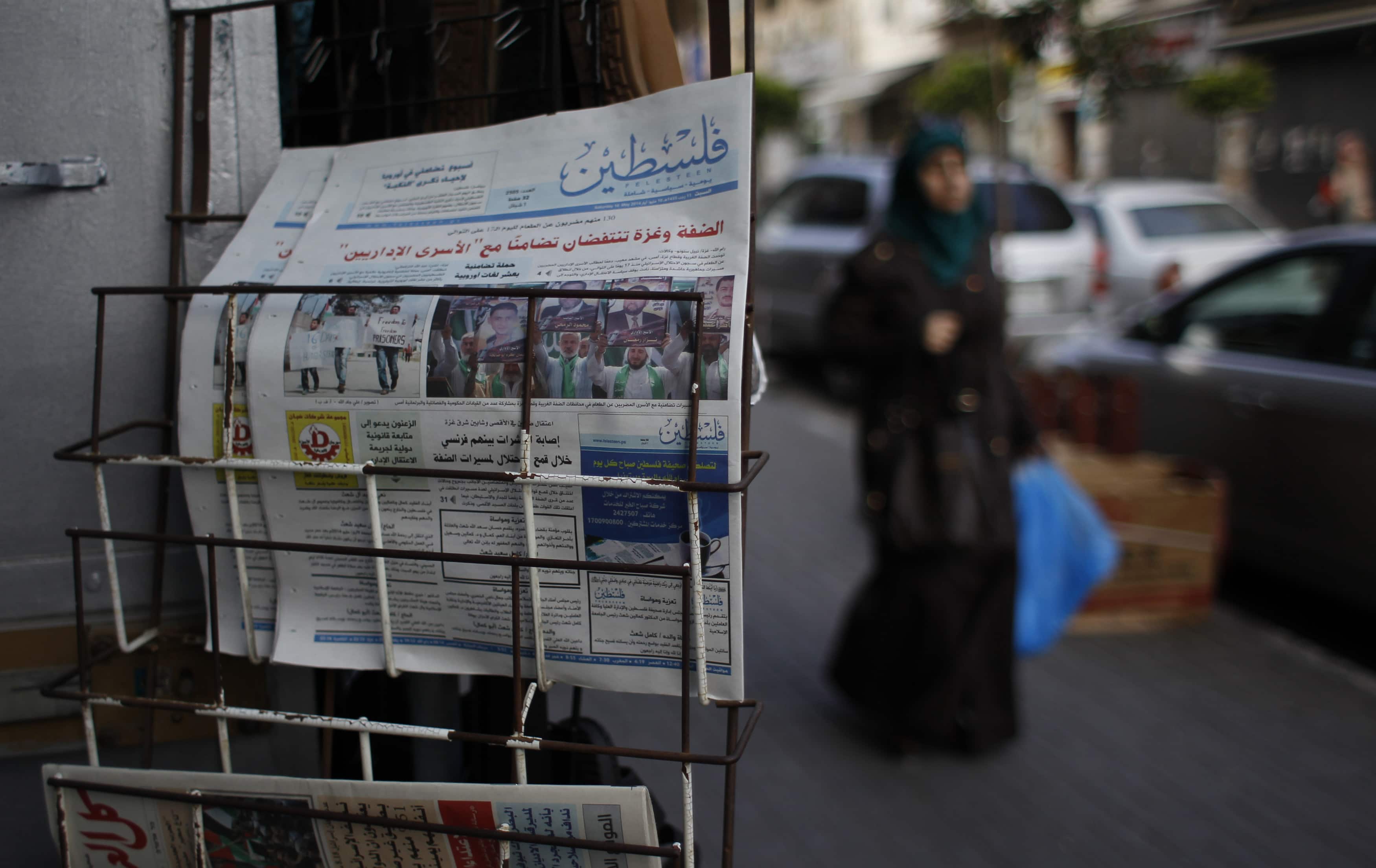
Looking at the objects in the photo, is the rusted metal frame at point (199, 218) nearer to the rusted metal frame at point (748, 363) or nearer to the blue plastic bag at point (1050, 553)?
the rusted metal frame at point (748, 363)

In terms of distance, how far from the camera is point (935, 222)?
316 centimetres

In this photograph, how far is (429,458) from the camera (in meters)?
1.08

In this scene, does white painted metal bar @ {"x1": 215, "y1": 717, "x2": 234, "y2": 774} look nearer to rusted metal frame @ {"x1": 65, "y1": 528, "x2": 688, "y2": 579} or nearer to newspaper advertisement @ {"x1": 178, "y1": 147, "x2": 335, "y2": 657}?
newspaper advertisement @ {"x1": 178, "y1": 147, "x2": 335, "y2": 657}

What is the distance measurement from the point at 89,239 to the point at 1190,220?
940 centimetres

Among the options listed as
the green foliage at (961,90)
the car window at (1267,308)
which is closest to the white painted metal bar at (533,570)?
the car window at (1267,308)

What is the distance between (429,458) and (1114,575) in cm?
384

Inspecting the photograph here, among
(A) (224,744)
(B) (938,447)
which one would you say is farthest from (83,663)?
(B) (938,447)

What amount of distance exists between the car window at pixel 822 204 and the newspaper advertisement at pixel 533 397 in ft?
26.1

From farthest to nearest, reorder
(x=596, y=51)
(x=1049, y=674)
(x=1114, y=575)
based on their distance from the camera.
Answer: (x=1114, y=575), (x=1049, y=674), (x=596, y=51)

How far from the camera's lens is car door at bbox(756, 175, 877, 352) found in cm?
892

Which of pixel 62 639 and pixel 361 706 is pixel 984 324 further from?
pixel 62 639

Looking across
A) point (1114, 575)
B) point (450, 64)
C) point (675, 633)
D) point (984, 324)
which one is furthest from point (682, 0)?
point (1114, 575)

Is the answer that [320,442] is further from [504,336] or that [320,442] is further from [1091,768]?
[1091,768]

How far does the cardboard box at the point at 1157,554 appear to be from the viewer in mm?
4336
